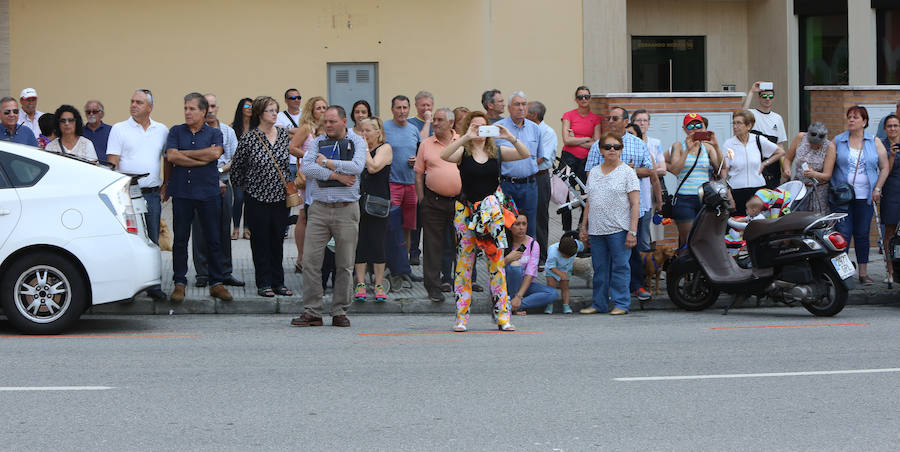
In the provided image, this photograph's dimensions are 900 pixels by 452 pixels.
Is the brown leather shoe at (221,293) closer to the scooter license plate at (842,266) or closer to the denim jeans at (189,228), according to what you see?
the denim jeans at (189,228)

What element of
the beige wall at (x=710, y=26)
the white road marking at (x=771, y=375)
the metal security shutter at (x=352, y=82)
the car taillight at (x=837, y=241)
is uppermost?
the beige wall at (x=710, y=26)

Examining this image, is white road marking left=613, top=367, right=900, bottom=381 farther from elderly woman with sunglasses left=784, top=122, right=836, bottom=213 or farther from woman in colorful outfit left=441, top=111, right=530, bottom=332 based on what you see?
elderly woman with sunglasses left=784, top=122, right=836, bottom=213

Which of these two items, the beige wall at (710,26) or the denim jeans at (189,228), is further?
the beige wall at (710,26)

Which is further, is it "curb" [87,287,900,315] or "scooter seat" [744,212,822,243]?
"curb" [87,287,900,315]

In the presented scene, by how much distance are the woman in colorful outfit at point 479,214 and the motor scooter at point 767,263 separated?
246 cm

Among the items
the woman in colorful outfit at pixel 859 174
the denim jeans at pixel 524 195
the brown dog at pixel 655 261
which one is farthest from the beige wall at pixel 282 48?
the brown dog at pixel 655 261

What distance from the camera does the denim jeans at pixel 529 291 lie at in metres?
12.3

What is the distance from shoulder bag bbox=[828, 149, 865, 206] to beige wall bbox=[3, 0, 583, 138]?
360 inches

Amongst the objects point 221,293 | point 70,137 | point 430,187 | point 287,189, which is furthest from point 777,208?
point 70,137

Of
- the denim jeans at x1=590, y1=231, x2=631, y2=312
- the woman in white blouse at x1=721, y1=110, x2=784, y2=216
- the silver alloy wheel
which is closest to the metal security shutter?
the woman in white blouse at x1=721, y1=110, x2=784, y2=216

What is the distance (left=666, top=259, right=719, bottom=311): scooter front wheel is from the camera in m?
12.7

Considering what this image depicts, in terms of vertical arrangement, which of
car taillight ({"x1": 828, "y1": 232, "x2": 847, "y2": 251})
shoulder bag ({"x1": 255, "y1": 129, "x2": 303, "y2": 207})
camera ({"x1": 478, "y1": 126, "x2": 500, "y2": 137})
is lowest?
car taillight ({"x1": 828, "y1": 232, "x2": 847, "y2": 251})

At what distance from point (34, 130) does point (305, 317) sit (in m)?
4.78

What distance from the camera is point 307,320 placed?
11.4 metres
